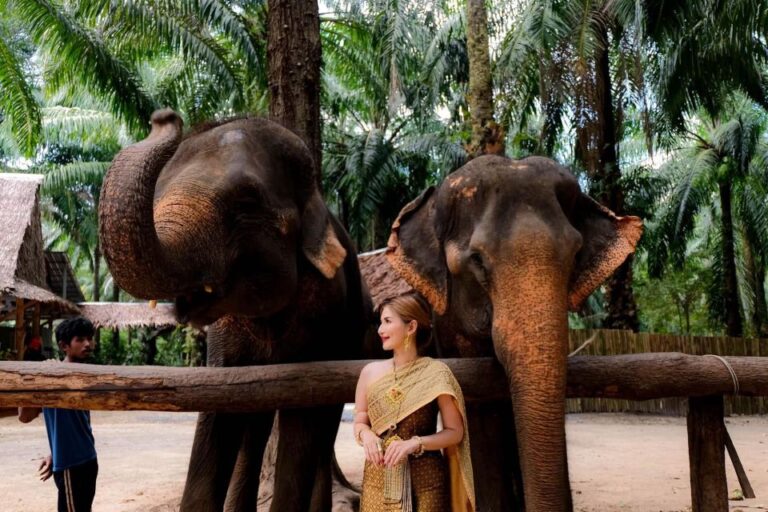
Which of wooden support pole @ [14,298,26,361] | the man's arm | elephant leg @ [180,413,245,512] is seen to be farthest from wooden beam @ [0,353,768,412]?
wooden support pole @ [14,298,26,361]

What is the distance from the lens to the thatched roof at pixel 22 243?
16.2 meters

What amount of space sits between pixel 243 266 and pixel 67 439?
6.69 feet

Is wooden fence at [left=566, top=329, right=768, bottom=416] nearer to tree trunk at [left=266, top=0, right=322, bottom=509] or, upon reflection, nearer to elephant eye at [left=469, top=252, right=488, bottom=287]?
tree trunk at [left=266, top=0, right=322, bottom=509]

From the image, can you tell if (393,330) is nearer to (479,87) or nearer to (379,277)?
(379,277)

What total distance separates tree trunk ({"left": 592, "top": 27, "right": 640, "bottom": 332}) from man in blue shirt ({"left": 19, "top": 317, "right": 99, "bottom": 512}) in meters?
11.0

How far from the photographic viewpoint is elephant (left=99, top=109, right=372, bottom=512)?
120 inches

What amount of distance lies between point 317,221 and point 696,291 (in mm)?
25806

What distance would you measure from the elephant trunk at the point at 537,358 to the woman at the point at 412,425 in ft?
1.01

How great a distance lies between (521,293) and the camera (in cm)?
358

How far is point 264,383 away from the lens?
146 inches

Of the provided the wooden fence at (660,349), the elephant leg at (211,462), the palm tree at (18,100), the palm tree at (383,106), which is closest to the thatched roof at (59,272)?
the palm tree at (383,106)

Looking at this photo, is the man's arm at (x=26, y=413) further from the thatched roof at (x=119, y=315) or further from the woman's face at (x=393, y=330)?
the thatched roof at (x=119, y=315)

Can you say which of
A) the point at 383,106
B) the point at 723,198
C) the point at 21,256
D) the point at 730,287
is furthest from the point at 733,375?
the point at 723,198

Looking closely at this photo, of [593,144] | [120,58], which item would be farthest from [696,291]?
[120,58]
